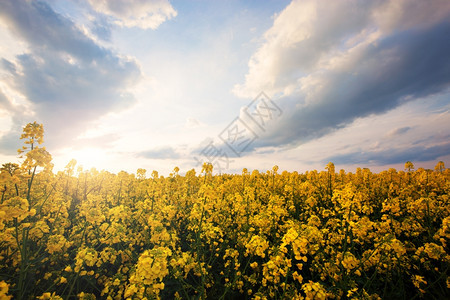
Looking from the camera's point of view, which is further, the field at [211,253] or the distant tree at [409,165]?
the distant tree at [409,165]

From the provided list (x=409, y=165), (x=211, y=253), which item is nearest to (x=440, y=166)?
(x=409, y=165)

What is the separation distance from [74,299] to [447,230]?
262 inches

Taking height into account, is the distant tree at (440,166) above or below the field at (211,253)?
above

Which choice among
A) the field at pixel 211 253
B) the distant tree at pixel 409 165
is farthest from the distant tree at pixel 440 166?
the field at pixel 211 253

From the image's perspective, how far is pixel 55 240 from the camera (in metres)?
3.40

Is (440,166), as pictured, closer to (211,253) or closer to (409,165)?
(409,165)

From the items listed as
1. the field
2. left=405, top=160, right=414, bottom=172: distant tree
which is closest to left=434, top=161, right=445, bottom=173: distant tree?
left=405, top=160, right=414, bottom=172: distant tree

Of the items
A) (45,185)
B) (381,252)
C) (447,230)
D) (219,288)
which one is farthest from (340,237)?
(45,185)

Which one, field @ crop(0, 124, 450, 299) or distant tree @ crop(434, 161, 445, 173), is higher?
distant tree @ crop(434, 161, 445, 173)

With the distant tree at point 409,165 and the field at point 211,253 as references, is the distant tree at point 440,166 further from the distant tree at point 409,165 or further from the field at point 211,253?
the field at point 211,253

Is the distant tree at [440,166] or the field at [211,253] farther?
the distant tree at [440,166]

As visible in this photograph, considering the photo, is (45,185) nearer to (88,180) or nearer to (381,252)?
(88,180)

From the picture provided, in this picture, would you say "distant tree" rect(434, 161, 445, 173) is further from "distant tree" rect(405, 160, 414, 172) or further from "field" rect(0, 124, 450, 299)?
"field" rect(0, 124, 450, 299)

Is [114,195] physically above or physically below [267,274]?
above
